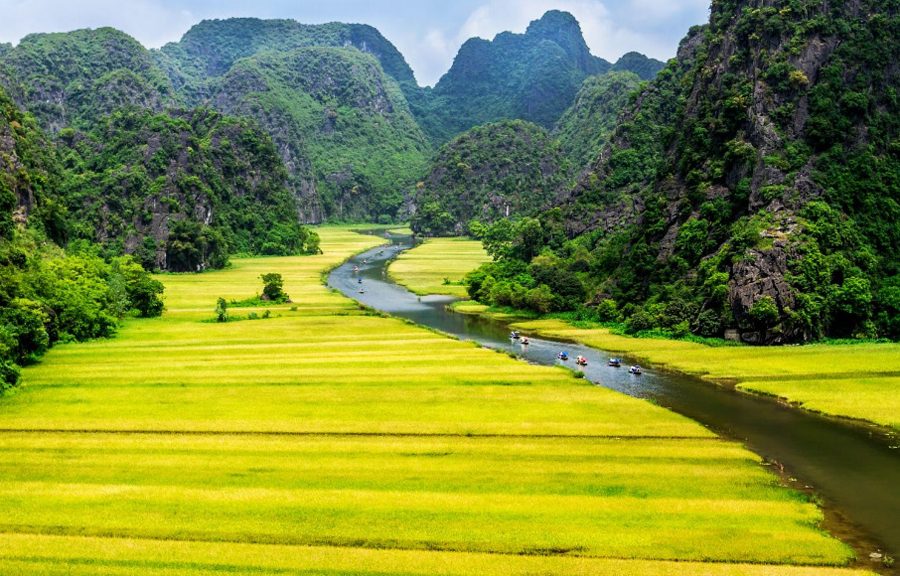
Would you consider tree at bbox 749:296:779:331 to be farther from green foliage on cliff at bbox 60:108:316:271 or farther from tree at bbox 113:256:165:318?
green foliage on cliff at bbox 60:108:316:271

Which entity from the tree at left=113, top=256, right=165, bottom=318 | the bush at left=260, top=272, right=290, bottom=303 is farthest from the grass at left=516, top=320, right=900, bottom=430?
the tree at left=113, top=256, right=165, bottom=318

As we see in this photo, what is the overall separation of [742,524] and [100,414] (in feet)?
129

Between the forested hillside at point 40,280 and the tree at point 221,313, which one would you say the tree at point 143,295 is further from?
the tree at point 221,313

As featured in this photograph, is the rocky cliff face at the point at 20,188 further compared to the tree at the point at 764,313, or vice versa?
the rocky cliff face at the point at 20,188

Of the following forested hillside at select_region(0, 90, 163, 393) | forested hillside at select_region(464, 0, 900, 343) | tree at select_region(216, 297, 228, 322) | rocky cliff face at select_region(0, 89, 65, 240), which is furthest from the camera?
rocky cliff face at select_region(0, 89, 65, 240)

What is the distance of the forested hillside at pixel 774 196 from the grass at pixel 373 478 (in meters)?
30.0

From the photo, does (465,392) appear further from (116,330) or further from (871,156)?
(871,156)

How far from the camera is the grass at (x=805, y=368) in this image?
54.5m

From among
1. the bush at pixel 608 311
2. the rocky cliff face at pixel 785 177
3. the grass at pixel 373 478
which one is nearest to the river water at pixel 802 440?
the grass at pixel 373 478

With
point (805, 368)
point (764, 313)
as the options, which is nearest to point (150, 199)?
point (764, 313)

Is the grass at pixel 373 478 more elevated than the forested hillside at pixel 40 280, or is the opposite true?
the forested hillside at pixel 40 280

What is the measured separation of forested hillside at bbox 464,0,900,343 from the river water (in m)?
16.8

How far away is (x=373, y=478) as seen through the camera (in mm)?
39406

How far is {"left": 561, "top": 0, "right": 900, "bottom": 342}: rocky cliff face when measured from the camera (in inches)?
3127
